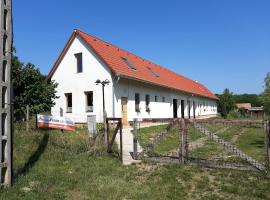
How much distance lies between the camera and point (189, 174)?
25.7ft

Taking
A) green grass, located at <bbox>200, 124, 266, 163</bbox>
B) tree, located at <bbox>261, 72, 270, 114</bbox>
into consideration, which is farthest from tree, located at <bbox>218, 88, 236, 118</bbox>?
green grass, located at <bbox>200, 124, 266, 163</bbox>

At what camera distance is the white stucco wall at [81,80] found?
21.9 m

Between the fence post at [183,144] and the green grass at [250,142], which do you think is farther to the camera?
the green grass at [250,142]

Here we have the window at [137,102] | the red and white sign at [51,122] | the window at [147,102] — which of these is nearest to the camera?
the red and white sign at [51,122]

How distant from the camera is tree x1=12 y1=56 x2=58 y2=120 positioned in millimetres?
16672

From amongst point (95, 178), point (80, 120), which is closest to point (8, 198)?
point (95, 178)

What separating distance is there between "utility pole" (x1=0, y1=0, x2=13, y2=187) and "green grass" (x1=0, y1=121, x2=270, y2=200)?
0.44 meters

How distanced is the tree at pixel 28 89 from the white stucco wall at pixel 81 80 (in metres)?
4.29

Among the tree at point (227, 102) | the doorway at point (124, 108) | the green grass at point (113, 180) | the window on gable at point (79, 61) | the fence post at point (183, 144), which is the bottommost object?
the green grass at point (113, 180)

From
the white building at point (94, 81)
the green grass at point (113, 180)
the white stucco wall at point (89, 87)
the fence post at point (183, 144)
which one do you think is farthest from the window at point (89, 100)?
the fence post at point (183, 144)

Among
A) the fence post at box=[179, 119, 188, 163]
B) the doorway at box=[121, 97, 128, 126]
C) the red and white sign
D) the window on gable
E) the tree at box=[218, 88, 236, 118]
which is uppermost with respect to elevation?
the window on gable

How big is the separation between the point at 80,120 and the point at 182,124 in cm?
1418

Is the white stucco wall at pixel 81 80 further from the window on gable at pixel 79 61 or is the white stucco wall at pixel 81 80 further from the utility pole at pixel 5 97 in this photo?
the utility pole at pixel 5 97

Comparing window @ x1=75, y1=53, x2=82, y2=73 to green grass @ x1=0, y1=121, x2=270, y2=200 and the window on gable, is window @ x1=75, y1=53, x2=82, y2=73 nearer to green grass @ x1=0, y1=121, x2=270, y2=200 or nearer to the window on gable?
the window on gable
